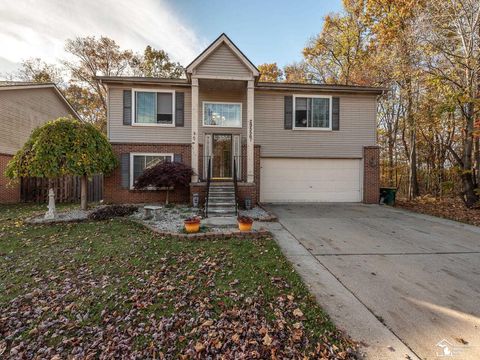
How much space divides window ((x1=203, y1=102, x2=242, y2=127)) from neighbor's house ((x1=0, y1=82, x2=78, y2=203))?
8.76 metres

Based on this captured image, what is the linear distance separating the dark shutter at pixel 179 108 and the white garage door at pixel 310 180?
4.19 metres

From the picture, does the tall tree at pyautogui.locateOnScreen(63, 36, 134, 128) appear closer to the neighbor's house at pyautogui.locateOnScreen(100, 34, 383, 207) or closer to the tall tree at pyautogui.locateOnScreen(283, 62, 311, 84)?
the neighbor's house at pyautogui.locateOnScreen(100, 34, 383, 207)

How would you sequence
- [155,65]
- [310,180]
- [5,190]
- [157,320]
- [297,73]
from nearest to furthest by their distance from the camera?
[157,320] → [5,190] → [310,180] → [297,73] → [155,65]

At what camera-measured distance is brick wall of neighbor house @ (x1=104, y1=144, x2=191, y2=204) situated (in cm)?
979

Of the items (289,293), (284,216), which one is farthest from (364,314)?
(284,216)

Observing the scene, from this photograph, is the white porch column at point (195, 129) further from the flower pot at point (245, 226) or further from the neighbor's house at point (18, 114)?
the neighbor's house at point (18, 114)

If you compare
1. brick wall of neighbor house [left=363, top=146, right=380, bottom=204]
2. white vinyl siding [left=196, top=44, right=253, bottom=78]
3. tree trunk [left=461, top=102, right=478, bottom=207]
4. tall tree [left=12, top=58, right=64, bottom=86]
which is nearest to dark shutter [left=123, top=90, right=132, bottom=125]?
→ white vinyl siding [left=196, top=44, right=253, bottom=78]

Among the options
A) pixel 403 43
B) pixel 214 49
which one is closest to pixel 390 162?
pixel 403 43

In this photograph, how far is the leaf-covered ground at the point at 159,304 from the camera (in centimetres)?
233

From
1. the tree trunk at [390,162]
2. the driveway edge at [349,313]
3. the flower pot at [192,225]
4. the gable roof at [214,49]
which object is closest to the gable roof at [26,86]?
the gable roof at [214,49]

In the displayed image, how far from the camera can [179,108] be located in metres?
10.2

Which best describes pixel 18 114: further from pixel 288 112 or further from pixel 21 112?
pixel 288 112

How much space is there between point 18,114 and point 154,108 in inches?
315

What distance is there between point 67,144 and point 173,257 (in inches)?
235
